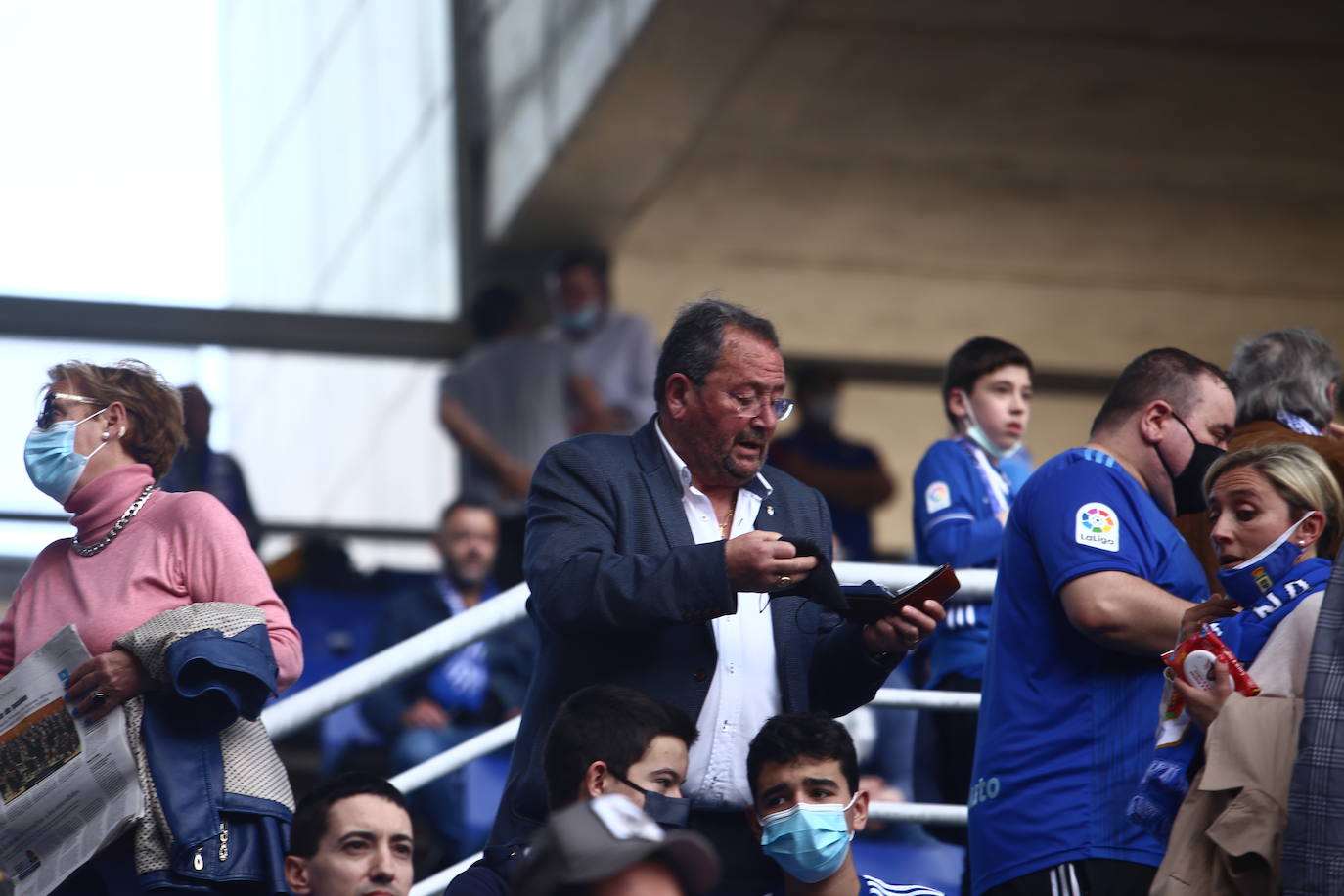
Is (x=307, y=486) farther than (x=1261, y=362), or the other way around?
(x=307, y=486)

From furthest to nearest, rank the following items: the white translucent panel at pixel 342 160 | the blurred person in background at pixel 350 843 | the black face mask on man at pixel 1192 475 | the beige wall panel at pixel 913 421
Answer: the beige wall panel at pixel 913 421 → the white translucent panel at pixel 342 160 → the blurred person in background at pixel 350 843 → the black face mask on man at pixel 1192 475

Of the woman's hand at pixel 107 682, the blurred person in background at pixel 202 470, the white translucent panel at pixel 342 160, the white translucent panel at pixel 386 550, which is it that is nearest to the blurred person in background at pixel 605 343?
the blurred person in background at pixel 202 470

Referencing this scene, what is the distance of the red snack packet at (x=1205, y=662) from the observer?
4.15m

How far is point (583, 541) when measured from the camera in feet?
14.4

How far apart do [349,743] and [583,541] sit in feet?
15.1

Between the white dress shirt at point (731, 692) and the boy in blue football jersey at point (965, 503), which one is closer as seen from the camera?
the white dress shirt at point (731, 692)

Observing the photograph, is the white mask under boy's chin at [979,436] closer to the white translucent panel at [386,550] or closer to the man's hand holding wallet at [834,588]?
the man's hand holding wallet at [834,588]

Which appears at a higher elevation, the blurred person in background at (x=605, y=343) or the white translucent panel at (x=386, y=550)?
the blurred person in background at (x=605, y=343)

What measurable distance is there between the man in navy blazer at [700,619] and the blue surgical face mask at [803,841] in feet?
0.14

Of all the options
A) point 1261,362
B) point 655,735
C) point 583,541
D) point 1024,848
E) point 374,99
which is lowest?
point 1024,848

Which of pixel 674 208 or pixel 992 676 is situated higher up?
pixel 674 208

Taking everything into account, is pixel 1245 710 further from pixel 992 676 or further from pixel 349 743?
pixel 349 743

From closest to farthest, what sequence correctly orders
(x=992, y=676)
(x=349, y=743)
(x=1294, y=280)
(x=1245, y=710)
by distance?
1. (x=1245, y=710)
2. (x=992, y=676)
3. (x=349, y=743)
4. (x=1294, y=280)

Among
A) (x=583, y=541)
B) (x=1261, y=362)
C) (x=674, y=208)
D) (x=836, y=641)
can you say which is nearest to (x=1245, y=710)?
(x=836, y=641)
